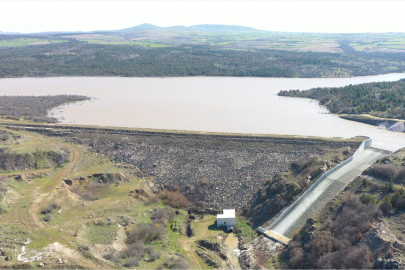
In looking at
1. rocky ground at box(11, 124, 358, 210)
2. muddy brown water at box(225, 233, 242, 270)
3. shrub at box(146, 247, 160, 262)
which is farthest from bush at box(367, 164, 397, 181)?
shrub at box(146, 247, 160, 262)

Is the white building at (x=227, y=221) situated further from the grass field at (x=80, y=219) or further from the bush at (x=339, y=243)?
the bush at (x=339, y=243)

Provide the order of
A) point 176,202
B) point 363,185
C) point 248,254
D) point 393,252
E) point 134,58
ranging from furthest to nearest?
point 134,58 → point 176,202 → point 363,185 → point 248,254 → point 393,252

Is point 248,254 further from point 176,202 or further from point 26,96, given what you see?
point 26,96

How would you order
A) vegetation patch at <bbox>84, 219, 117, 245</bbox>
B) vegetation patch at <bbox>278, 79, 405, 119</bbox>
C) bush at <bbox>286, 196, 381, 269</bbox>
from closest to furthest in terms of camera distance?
bush at <bbox>286, 196, 381, 269</bbox>, vegetation patch at <bbox>84, 219, 117, 245</bbox>, vegetation patch at <bbox>278, 79, 405, 119</bbox>

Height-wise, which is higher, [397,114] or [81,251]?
[397,114]

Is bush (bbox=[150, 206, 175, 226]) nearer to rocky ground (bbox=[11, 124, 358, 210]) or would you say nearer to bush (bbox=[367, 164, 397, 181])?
rocky ground (bbox=[11, 124, 358, 210])

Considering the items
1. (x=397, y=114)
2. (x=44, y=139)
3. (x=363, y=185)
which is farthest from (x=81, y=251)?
(x=397, y=114)

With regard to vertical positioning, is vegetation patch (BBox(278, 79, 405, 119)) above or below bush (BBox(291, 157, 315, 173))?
above

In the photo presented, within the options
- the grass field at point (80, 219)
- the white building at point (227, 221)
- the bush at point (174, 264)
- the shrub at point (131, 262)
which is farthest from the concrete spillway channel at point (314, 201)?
the shrub at point (131, 262)

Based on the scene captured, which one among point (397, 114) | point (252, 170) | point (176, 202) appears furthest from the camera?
point (397, 114)
